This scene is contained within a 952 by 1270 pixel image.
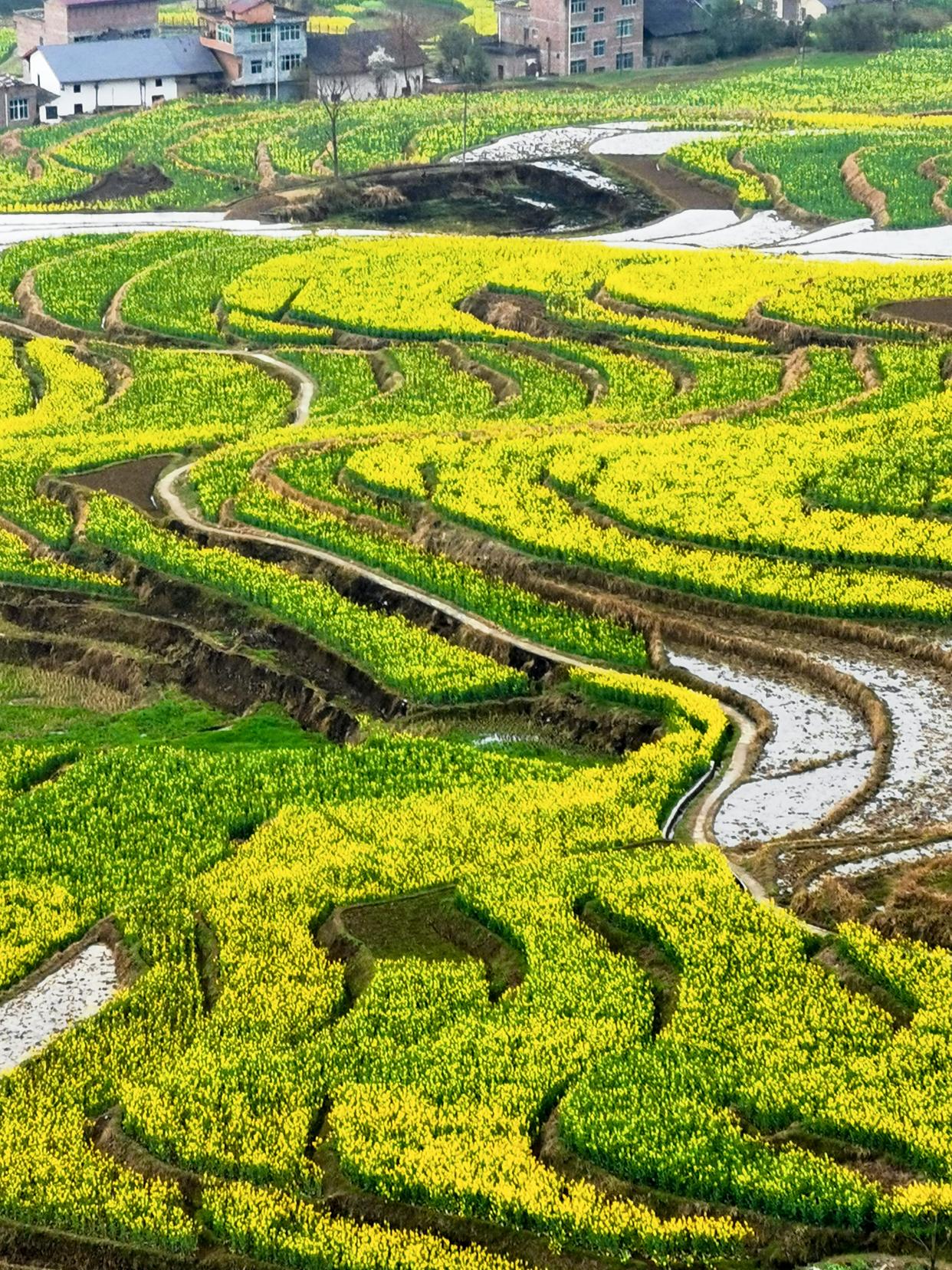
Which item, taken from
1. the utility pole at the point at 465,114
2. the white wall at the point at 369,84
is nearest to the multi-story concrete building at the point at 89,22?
the white wall at the point at 369,84

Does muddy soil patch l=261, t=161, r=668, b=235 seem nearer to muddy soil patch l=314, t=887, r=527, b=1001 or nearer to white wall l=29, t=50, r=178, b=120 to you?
white wall l=29, t=50, r=178, b=120

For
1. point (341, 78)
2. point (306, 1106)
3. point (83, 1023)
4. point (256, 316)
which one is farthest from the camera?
point (341, 78)

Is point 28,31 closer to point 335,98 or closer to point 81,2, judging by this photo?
point 81,2

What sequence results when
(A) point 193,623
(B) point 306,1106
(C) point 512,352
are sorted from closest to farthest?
(B) point 306,1106, (A) point 193,623, (C) point 512,352

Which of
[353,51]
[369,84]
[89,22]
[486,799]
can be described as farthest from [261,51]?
[486,799]

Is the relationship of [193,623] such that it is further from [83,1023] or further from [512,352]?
[512,352]

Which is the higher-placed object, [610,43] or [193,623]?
[610,43]

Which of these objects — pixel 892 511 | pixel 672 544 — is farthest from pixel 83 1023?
pixel 892 511
